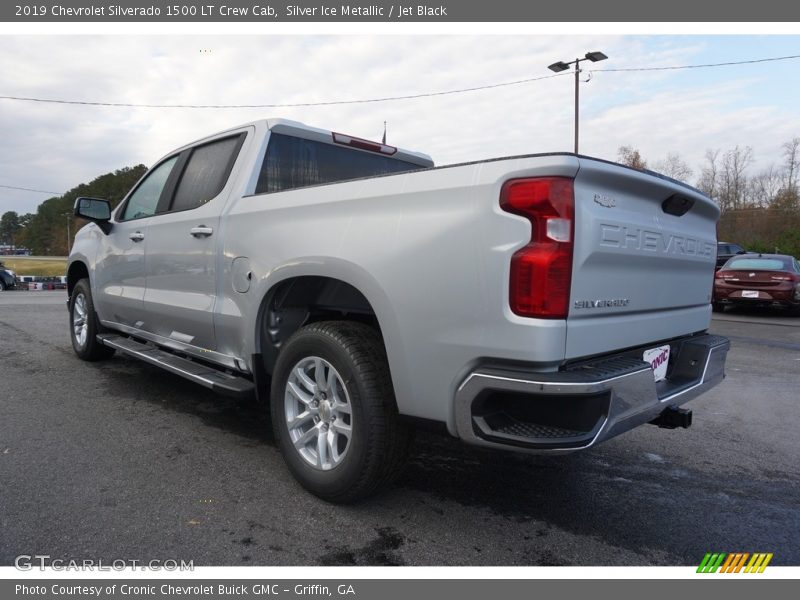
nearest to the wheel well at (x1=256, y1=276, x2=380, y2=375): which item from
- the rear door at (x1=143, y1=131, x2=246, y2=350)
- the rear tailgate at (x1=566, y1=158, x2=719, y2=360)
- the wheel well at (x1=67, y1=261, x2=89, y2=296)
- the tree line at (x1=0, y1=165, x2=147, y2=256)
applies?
the rear door at (x1=143, y1=131, x2=246, y2=350)

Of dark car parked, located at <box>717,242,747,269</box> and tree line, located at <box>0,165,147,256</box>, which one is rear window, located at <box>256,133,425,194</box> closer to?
dark car parked, located at <box>717,242,747,269</box>

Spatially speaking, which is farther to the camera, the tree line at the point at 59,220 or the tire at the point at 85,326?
the tree line at the point at 59,220

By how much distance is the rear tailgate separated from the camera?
7.43 ft

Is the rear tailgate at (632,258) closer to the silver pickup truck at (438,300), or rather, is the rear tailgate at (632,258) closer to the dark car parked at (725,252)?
the silver pickup truck at (438,300)

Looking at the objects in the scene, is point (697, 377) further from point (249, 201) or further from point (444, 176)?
point (249, 201)

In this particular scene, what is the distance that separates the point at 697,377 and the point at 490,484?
1243 mm

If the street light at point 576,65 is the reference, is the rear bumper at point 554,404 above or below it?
below

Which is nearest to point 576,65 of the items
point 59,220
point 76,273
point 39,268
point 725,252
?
point 725,252

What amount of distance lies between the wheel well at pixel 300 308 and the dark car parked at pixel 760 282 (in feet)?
38.8

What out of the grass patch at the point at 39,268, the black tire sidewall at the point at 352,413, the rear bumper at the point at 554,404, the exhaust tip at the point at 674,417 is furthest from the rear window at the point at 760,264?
the grass patch at the point at 39,268

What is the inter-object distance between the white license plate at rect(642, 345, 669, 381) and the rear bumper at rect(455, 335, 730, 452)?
312 mm

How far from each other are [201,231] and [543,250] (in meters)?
2.45
